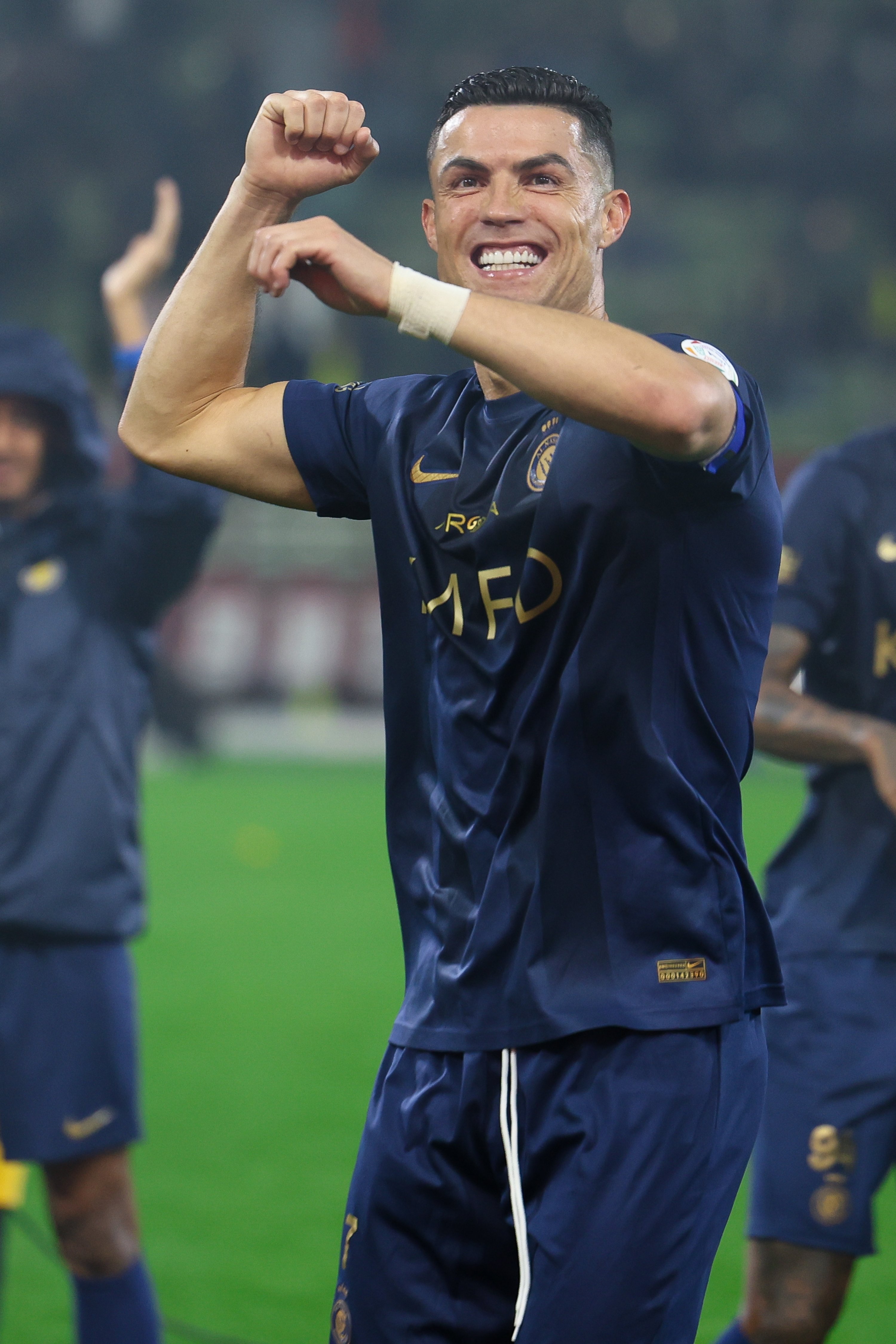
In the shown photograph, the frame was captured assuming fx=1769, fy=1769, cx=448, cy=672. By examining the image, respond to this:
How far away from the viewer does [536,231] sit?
2.20 metres

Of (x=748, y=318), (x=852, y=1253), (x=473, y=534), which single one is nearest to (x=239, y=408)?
(x=473, y=534)

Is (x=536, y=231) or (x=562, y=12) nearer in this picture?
(x=536, y=231)

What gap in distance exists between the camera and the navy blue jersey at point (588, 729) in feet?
6.79

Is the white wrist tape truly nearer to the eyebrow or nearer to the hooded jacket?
the eyebrow

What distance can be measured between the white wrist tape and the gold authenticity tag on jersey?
774 millimetres

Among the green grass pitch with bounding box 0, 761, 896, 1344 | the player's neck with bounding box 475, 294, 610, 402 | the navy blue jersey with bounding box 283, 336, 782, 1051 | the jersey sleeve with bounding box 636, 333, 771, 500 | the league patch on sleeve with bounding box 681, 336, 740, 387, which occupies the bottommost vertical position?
the green grass pitch with bounding box 0, 761, 896, 1344

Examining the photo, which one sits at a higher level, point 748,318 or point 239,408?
point 748,318

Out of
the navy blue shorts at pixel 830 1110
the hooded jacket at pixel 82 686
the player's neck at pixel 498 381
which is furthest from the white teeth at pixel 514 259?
the hooded jacket at pixel 82 686

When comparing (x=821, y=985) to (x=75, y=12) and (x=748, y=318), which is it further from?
(x=75, y=12)

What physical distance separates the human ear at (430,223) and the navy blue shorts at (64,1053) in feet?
6.52

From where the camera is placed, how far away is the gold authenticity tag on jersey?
2090 mm

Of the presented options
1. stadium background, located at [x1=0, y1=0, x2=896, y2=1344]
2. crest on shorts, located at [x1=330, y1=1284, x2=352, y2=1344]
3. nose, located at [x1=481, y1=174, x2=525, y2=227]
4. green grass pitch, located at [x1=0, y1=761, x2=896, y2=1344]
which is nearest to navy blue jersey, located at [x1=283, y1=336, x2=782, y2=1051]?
nose, located at [x1=481, y1=174, x2=525, y2=227]

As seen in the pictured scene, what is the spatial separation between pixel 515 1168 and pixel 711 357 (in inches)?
38.2

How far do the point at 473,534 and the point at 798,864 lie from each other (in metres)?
1.55
